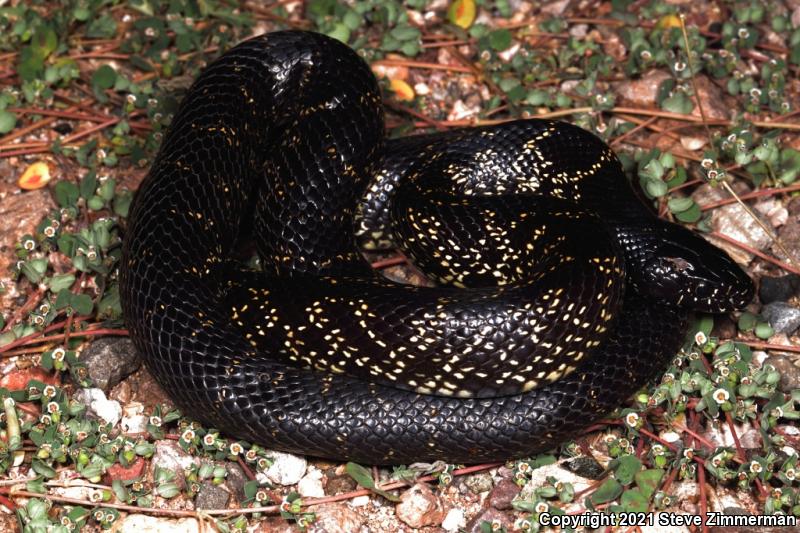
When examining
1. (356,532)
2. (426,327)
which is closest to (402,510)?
(356,532)

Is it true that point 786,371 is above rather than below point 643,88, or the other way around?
below

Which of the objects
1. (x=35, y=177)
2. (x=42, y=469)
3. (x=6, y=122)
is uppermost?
(x=6, y=122)

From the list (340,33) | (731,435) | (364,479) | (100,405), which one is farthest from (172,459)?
(340,33)

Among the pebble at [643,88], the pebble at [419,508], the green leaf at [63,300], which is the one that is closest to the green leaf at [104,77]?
the green leaf at [63,300]

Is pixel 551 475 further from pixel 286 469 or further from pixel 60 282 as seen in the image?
pixel 60 282

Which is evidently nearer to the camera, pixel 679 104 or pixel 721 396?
pixel 721 396

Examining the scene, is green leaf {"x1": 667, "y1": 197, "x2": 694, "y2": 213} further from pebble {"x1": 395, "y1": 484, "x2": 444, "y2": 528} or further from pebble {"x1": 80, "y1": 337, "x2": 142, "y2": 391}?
pebble {"x1": 80, "y1": 337, "x2": 142, "y2": 391}

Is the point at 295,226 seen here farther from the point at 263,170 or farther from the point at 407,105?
the point at 407,105

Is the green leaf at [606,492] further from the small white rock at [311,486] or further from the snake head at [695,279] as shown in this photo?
the small white rock at [311,486]

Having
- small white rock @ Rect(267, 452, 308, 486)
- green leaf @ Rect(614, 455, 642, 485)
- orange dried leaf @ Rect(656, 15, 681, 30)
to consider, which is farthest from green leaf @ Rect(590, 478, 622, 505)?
orange dried leaf @ Rect(656, 15, 681, 30)
